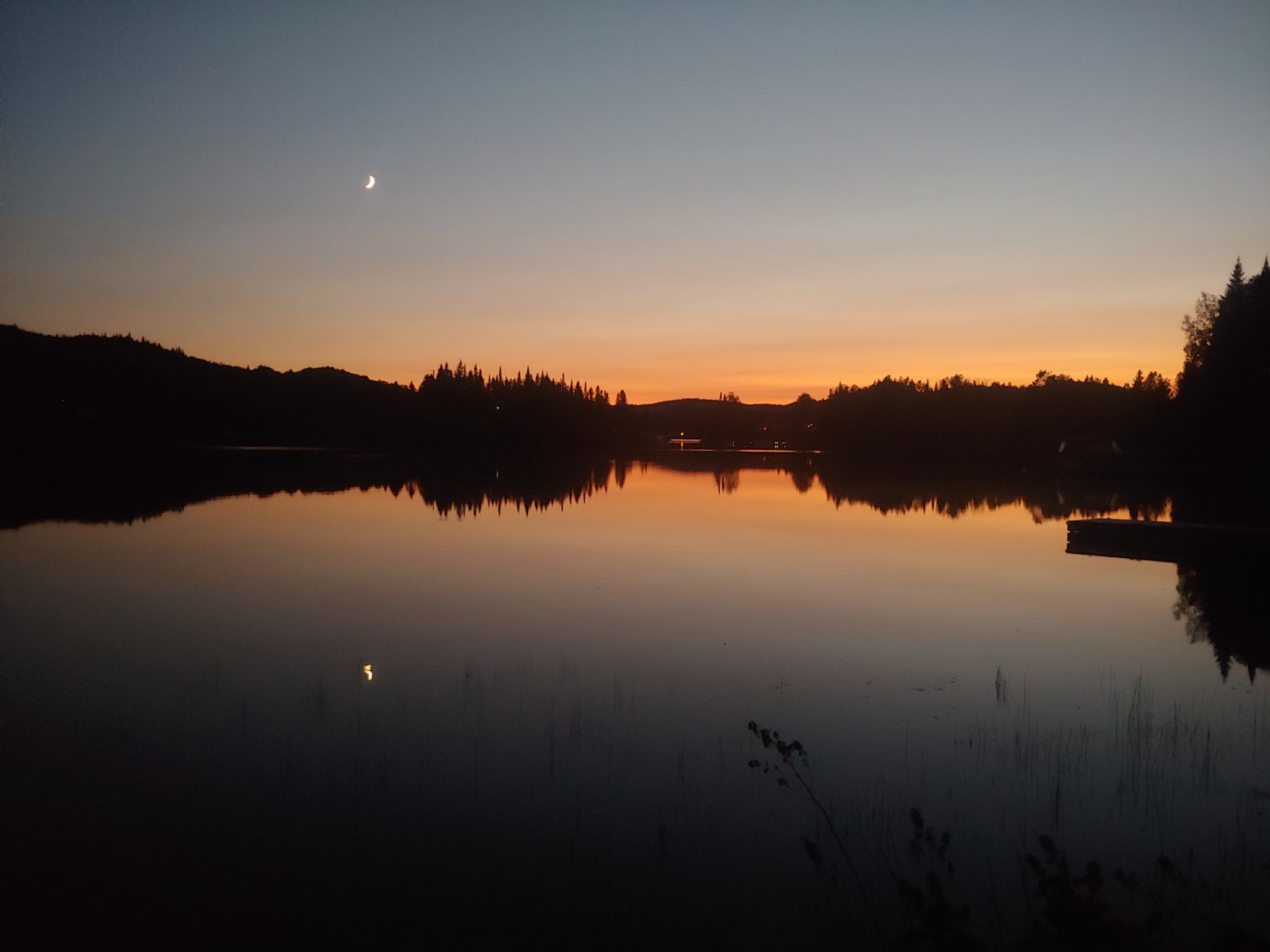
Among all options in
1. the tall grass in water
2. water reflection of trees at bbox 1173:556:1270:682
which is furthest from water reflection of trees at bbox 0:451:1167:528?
the tall grass in water

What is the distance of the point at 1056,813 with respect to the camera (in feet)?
19.2

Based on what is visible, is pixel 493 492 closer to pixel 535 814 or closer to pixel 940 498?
pixel 940 498

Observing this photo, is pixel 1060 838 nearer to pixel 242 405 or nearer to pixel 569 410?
pixel 242 405

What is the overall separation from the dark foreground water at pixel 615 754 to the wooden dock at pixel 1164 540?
2.49 meters

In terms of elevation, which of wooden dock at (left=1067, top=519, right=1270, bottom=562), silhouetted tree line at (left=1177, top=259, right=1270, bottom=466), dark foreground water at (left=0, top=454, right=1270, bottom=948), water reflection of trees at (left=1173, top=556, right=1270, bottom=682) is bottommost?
dark foreground water at (left=0, top=454, right=1270, bottom=948)

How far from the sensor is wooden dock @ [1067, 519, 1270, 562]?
17625 mm

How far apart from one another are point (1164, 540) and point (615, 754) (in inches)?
643

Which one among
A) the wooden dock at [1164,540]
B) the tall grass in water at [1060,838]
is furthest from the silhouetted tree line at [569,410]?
the tall grass in water at [1060,838]

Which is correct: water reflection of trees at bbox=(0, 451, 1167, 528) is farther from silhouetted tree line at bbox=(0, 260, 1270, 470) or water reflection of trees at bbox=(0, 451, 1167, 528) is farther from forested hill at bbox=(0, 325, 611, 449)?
forested hill at bbox=(0, 325, 611, 449)

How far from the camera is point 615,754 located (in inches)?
268

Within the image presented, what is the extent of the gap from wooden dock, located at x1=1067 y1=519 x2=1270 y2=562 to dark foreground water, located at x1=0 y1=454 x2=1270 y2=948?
97.9 inches

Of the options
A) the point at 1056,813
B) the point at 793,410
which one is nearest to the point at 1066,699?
the point at 1056,813

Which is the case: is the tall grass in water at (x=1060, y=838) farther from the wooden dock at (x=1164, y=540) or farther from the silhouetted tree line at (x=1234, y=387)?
the silhouetted tree line at (x=1234, y=387)

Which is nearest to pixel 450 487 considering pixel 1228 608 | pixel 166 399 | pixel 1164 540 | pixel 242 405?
pixel 1164 540
